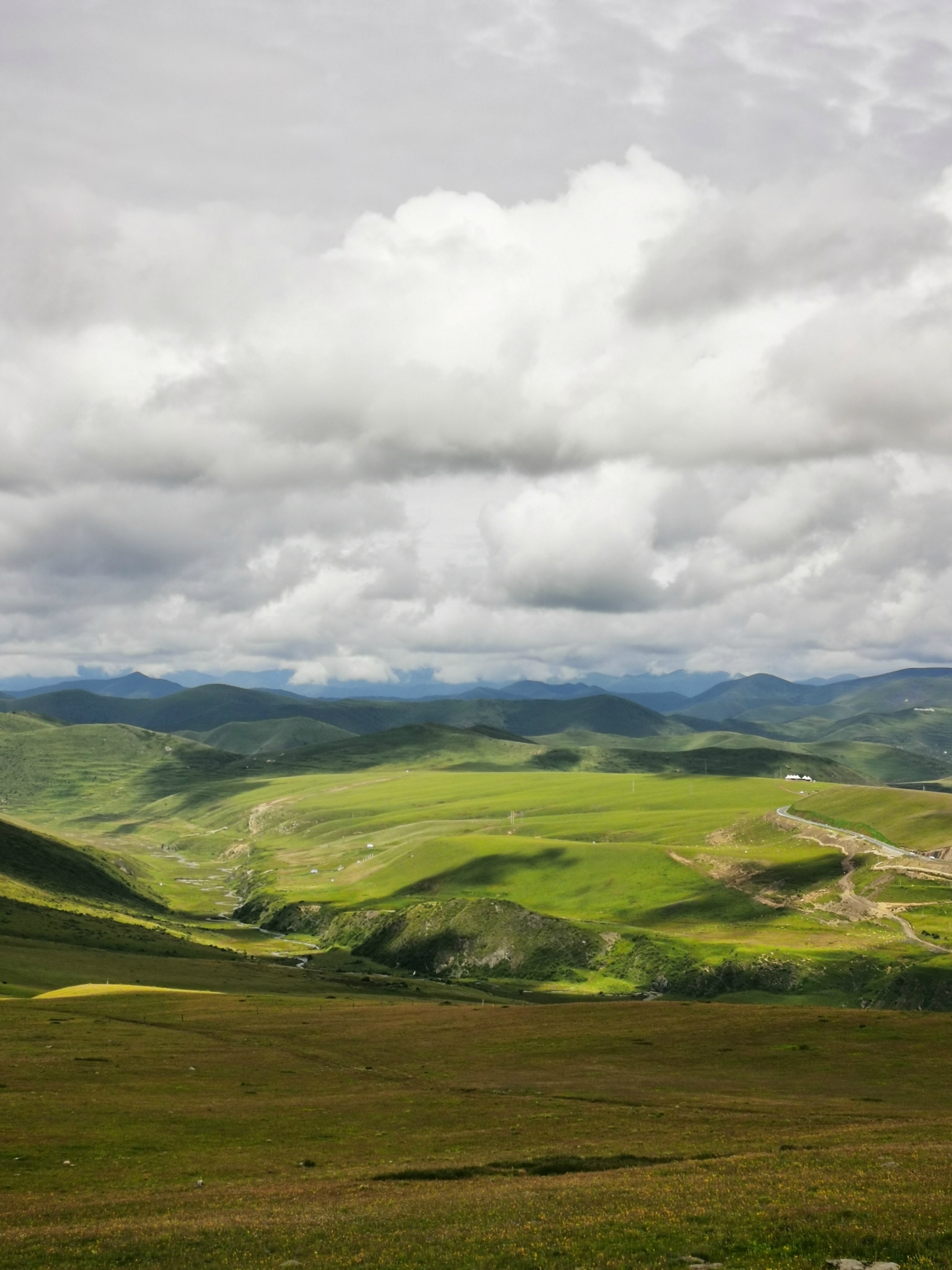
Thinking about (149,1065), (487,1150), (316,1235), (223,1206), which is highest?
(316,1235)

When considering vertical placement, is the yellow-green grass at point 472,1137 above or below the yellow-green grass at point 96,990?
above

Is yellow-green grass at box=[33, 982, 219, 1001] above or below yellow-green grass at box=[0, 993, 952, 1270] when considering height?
below

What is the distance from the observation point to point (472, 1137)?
58375 mm

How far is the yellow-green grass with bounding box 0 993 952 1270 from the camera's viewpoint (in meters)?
→ 32.3

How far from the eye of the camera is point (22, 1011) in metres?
104

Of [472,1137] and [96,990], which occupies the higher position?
[472,1137]

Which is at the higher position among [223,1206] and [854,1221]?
[854,1221]

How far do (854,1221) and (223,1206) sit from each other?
1041 inches

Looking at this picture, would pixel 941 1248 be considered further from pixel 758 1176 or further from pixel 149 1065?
pixel 149 1065

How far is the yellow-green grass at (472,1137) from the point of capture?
3231 cm

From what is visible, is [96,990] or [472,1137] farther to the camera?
[96,990]

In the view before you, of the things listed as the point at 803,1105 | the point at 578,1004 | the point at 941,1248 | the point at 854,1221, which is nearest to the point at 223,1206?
the point at 854,1221

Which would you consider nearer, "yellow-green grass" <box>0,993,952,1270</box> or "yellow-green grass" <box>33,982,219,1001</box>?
"yellow-green grass" <box>0,993,952,1270</box>

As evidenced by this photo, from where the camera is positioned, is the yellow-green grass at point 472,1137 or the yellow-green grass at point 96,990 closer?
the yellow-green grass at point 472,1137
